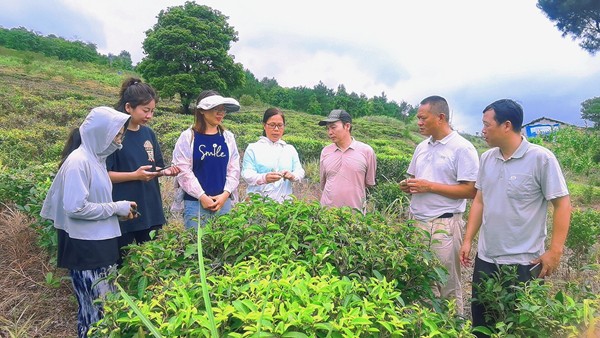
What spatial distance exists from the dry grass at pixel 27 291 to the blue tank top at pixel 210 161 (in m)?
1.28

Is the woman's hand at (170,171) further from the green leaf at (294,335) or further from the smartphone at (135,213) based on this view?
the green leaf at (294,335)

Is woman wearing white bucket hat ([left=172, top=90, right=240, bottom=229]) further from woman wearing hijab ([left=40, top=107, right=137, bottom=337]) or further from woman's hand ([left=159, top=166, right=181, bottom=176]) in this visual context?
woman wearing hijab ([left=40, top=107, right=137, bottom=337])

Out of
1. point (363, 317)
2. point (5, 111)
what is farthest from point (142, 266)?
point (5, 111)

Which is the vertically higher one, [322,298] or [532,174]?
[532,174]

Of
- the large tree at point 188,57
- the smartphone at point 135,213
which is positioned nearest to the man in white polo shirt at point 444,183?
the smartphone at point 135,213

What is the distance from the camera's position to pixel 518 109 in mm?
2299

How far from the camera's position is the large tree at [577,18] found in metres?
23.2

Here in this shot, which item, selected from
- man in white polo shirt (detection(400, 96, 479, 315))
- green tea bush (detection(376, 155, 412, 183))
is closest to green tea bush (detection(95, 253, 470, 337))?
man in white polo shirt (detection(400, 96, 479, 315))

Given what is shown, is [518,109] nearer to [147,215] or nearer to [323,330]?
[323,330]

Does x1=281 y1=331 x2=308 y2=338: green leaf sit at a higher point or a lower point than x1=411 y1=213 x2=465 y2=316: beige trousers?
higher

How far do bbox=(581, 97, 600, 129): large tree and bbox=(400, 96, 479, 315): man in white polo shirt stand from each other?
1260 inches

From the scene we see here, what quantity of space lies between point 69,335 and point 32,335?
0.22 meters

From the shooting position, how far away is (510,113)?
7.54 feet

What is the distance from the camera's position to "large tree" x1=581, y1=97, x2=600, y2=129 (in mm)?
30172
